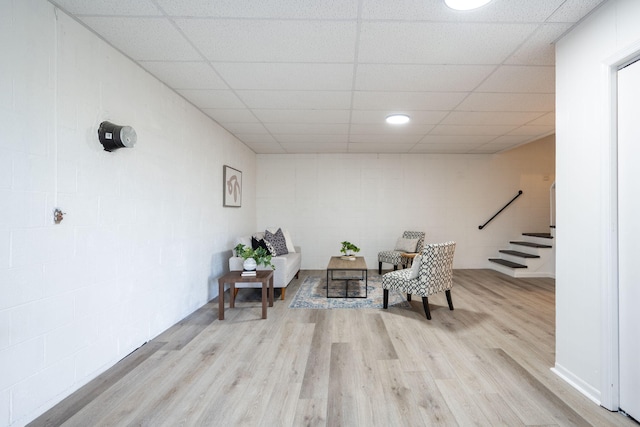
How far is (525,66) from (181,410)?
3.58 meters

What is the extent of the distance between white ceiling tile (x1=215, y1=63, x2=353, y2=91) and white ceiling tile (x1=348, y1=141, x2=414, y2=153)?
243 cm

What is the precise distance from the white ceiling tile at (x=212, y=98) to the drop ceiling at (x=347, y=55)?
21mm

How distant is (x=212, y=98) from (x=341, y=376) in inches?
117

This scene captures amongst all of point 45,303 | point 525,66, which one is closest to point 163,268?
point 45,303

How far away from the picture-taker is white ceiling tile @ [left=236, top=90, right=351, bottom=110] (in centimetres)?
299

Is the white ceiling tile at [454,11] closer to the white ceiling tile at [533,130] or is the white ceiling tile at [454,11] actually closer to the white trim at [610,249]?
the white trim at [610,249]

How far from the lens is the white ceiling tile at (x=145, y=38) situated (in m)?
1.91

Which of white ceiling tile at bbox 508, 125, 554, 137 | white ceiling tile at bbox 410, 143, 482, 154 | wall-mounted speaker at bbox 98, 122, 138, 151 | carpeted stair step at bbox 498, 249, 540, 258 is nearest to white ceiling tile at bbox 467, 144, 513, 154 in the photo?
white ceiling tile at bbox 410, 143, 482, 154

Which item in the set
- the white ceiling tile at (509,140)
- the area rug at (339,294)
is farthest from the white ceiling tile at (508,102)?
the area rug at (339,294)

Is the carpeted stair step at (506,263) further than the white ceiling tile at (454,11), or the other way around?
the carpeted stair step at (506,263)

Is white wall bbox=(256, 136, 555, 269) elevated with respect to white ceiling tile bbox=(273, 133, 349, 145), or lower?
lower

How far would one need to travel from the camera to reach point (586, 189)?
5.98ft

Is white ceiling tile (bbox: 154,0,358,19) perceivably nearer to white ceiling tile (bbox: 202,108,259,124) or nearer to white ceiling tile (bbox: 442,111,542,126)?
white ceiling tile (bbox: 202,108,259,124)

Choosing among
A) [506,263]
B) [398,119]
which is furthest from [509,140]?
[398,119]
